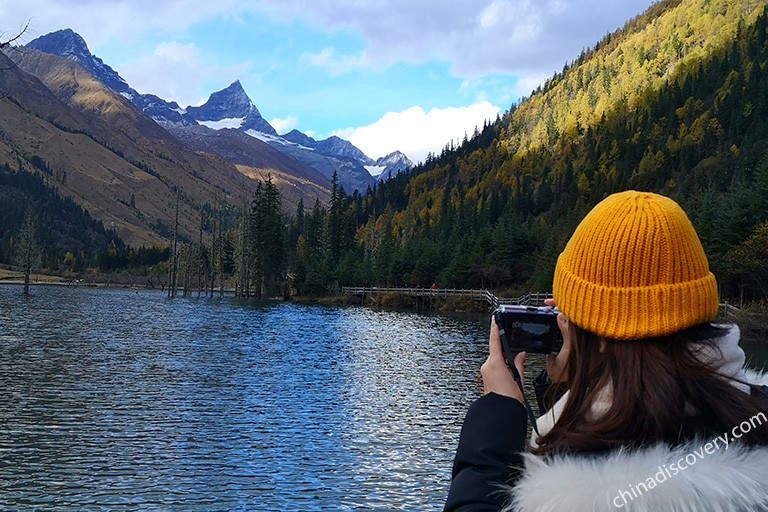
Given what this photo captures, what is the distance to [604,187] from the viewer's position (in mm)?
135125

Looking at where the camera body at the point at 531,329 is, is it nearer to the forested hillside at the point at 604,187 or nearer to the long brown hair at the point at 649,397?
the long brown hair at the point at 649,397

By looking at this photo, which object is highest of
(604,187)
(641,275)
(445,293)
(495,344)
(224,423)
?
(604,187)

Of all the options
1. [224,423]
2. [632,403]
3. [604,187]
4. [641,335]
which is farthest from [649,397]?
[604,187]

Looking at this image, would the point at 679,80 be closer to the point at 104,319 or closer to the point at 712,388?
the point at 104,319

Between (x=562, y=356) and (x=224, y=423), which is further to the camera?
(x=224, y=423)

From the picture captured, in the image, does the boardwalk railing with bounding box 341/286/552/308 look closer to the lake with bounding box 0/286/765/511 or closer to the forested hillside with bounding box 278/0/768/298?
the forested hillside with bounding box 278/0/768/298

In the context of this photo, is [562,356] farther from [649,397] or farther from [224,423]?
[224,423]

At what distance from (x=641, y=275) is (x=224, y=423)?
16.9m

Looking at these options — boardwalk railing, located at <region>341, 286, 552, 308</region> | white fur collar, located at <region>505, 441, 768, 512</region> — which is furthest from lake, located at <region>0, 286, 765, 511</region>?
boardwalk railing, located at <region>341, 286, 552, 308</region>

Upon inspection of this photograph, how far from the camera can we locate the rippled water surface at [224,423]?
12656 mm

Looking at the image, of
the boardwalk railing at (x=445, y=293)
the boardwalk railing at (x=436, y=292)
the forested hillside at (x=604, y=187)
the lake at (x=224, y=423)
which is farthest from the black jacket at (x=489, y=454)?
the boardwalk railing at (x=436, y=292)

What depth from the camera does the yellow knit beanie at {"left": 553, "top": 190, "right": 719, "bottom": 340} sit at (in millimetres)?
2123

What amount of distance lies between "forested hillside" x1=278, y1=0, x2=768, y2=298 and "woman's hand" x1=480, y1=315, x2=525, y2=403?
176 feet

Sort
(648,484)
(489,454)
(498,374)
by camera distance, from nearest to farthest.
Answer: (648,484), (489,454), (498,374)
